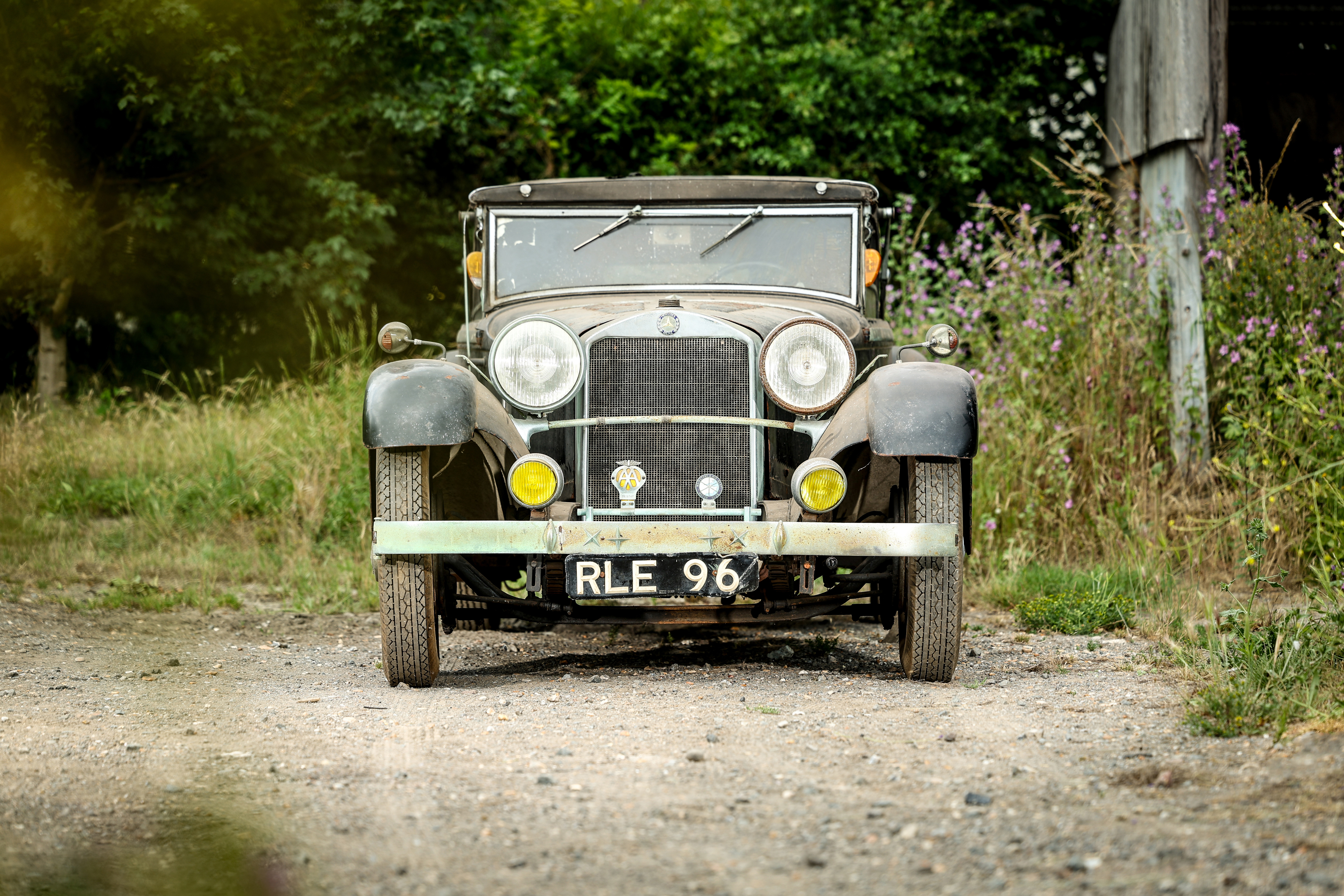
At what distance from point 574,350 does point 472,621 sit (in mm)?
1605

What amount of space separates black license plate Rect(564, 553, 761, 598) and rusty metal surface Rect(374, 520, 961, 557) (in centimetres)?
8

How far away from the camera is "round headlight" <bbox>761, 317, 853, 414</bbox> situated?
4.53m

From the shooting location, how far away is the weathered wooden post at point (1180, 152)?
7000mm

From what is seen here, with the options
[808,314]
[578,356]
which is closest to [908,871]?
[578,356]

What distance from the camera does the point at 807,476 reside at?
4.34 m

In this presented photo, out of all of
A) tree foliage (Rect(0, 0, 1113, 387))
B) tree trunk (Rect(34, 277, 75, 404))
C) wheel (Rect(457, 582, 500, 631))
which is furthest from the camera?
tree trunk (Rect(34, 277, 75, 404))

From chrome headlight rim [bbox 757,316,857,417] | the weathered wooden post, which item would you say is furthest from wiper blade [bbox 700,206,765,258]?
the weathered wooden post

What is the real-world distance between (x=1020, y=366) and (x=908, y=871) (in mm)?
4993

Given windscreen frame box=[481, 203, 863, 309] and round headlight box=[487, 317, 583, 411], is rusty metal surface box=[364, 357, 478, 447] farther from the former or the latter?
windscreen frame box=[481, 203, 863, 309]

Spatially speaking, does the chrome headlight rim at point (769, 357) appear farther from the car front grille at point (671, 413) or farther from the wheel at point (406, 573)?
the wheel at point (406, 573)

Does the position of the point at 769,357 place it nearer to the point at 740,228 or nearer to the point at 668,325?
the point at 668,325

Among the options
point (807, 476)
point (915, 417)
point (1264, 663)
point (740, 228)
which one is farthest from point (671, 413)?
point (1264, 663)

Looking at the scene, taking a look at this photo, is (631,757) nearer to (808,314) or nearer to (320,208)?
(808,314)

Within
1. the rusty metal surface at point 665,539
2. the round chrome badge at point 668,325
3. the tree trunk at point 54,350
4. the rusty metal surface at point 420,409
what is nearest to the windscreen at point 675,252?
the round chrome badge at point 668,325
